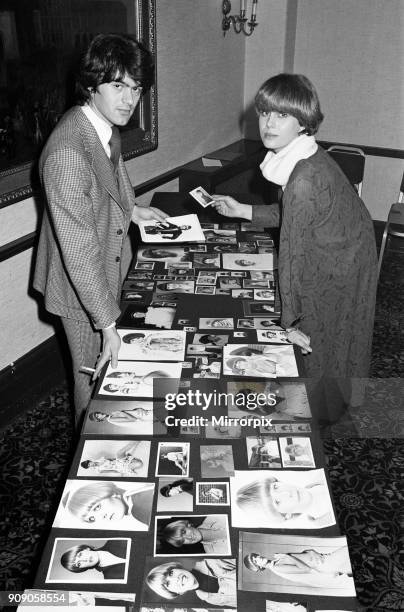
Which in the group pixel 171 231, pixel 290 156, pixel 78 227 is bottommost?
pixel 171 231

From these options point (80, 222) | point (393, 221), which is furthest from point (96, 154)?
point (393, 221)

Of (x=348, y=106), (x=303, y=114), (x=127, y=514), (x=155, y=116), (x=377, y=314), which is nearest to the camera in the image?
(x=127, y=514)

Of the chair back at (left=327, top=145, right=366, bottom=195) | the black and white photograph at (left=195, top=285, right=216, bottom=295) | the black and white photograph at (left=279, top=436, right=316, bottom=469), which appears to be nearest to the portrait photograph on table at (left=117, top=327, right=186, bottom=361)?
the black and white photograph at (left=195, top=285, right=216, bottom=295)

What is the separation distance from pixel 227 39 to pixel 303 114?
2.87 metres

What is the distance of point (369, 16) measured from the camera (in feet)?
16.6

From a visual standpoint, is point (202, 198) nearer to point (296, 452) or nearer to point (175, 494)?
point (296, 452)

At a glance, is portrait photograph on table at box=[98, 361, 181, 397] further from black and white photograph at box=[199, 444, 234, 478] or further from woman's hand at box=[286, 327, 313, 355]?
woman's hand at box=[286, 327, 313, 355]

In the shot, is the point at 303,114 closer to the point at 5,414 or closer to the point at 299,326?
the point at 299,326

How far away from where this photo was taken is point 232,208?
113 inches

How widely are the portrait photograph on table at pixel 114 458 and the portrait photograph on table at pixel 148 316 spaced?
630 mm

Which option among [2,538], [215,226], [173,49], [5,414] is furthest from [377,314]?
[2,538]

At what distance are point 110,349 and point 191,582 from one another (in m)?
0.89

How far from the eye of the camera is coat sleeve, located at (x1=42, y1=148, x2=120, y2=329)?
6.15 ft

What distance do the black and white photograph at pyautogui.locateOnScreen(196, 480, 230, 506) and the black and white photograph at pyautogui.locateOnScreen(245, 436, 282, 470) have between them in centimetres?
11
